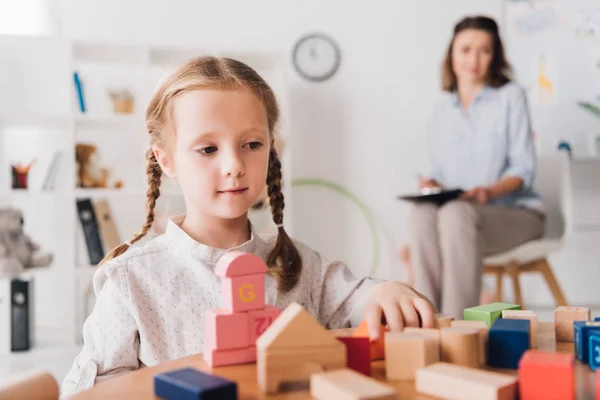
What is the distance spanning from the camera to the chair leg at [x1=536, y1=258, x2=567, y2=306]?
2.67m

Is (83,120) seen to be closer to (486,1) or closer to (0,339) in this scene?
(0,339)

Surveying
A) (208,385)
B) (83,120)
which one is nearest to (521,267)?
(83,120)

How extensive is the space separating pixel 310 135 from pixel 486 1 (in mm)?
1222

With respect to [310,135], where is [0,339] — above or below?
below

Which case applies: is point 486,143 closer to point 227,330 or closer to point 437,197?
point 437,197

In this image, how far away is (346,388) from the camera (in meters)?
0.38

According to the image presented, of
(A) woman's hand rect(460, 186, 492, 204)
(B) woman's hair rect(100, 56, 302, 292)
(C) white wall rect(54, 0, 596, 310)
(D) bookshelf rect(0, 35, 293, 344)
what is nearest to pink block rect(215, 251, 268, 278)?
(B) woman's hair rect(100, 56, 302, 292)

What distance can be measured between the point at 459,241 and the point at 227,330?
1773 mm

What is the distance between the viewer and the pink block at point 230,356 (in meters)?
0.51

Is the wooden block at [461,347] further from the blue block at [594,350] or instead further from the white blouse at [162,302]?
the white blouse at [162,302]

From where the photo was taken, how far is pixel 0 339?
7.63 ft

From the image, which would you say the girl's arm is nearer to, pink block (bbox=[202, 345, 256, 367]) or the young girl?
the young girl

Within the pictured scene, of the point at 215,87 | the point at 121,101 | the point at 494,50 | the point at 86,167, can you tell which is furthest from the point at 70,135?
the point at 215,87

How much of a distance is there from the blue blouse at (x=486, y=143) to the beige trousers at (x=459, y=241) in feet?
0.44
